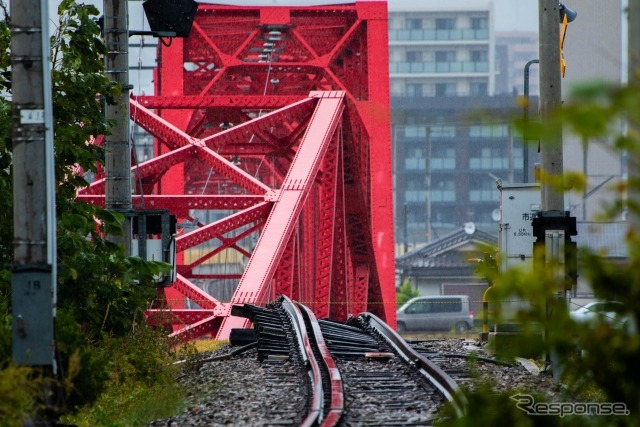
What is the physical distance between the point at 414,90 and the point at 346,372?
130m

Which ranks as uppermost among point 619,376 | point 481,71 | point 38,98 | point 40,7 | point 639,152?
point 481,71

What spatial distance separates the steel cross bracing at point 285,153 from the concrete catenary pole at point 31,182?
6766 mm

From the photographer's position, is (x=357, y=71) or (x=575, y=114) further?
(x=357, y=71)

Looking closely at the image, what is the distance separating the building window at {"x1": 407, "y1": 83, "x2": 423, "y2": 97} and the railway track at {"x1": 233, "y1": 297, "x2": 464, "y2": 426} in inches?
4809

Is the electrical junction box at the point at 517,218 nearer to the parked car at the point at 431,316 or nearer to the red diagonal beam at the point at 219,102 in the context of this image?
the red diagonal beam at the point at 219,102

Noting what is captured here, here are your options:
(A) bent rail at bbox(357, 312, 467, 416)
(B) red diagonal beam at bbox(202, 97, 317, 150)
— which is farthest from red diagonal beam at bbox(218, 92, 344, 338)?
(A) bent rail at bbox(357, 312, 467, 416)

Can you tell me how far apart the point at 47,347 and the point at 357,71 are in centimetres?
3236

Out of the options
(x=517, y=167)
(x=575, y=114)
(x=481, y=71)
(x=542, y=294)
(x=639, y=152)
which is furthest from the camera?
(x=481, y=71)

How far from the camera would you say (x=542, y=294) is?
4.55m

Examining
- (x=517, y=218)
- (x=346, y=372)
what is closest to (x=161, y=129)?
(x=517, y=218)

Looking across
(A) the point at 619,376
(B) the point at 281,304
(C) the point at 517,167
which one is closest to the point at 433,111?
(C) the point at 517,167

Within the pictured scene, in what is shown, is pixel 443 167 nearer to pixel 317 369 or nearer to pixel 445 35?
pixel 445 35

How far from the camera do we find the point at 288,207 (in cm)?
2367

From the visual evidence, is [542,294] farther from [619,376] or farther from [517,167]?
[517,167]
